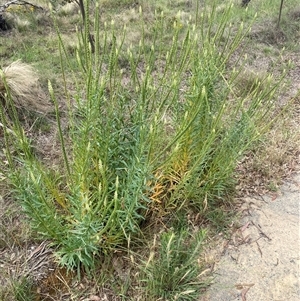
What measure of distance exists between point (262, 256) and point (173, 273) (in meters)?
0.80

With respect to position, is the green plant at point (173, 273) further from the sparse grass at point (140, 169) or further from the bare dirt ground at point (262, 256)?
the bare dirt ground at point (262, 256)

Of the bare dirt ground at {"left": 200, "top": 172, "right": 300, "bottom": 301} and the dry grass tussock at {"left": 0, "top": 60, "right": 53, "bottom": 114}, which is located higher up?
the dry grass tussock at {"left": 0, "top": 60, "right": 53, "bottom": 114}

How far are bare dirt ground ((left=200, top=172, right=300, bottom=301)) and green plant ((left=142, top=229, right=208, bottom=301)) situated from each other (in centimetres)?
17

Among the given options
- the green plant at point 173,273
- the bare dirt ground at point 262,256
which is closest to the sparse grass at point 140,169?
the green plant at point 173,273

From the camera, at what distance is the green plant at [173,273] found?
204 centimetres

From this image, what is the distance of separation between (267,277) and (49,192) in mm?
1573

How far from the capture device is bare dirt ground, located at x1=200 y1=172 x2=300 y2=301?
2268 millimetres

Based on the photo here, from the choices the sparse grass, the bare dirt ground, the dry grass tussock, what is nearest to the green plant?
the sparse grass

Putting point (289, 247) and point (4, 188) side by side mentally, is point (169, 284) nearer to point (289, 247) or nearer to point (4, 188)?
point (289, 247)

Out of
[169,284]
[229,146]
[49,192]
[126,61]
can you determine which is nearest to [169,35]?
[126,61]

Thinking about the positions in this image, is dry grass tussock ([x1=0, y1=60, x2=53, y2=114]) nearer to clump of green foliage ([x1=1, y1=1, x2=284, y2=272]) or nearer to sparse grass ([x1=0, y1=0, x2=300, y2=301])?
sparse grass ([x1=0, y1=0, x2=300, y2=301])

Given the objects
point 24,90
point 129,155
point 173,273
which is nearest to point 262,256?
point 173,273

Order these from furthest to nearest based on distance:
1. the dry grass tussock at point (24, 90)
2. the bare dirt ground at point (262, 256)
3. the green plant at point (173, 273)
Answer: the dry grass tussock at point (24, 90)
the bare dirt ground at point (262, 256)
the green plant at point (173, 273)

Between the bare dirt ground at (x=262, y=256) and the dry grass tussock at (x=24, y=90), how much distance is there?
7.66 feet
